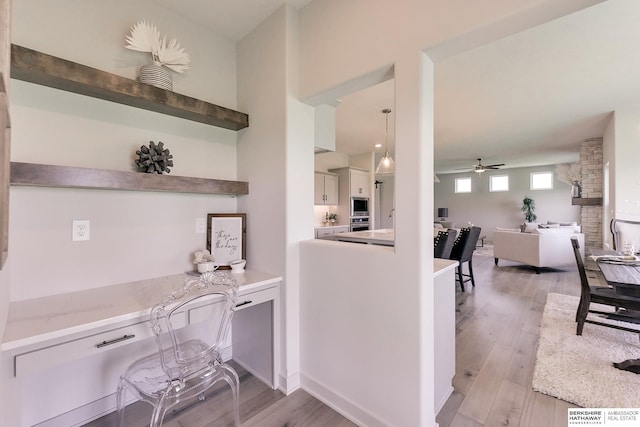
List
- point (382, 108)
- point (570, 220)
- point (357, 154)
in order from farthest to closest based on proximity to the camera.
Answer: point (570, 220), point (357, 154), point (382, 108)

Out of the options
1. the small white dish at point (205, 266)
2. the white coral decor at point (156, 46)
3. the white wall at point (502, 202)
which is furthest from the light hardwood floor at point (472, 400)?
the white wall at point (502, 202)

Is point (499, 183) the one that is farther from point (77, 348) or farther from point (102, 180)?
point (77, 348)

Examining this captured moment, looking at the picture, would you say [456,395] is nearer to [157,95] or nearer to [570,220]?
[157,95]

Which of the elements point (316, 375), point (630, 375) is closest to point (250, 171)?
point (316, 375)

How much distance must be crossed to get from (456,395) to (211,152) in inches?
100

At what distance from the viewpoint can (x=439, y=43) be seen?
4.45 feet

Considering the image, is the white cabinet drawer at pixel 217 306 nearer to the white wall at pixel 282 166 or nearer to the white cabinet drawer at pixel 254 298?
the white cabinet drawer at pixel 254 298

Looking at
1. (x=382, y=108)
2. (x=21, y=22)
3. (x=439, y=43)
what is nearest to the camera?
(x=439, y=43)

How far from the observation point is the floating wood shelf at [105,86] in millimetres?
1360

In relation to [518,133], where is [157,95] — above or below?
below

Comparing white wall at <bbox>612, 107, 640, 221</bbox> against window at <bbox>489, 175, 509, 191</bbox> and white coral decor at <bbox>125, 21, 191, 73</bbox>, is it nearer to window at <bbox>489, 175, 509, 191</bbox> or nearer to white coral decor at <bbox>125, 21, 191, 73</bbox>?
window at <bbox>489, 175, 509, 191</bbox>

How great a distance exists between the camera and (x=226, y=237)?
220cm
